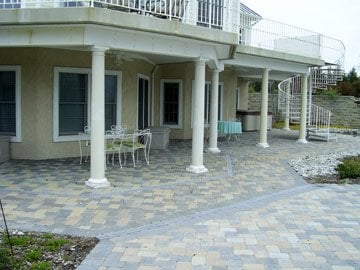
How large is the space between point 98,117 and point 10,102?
3.81 metres

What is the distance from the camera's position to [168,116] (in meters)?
15.0

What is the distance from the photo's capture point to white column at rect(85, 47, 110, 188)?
7.14m

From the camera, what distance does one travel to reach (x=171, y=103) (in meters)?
14.9

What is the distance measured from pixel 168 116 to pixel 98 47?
8.05 m

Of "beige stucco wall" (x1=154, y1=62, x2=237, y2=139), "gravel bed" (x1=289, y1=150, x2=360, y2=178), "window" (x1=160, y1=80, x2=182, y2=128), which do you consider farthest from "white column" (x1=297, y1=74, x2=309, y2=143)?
"window" (x1=160, y1=80, x2=182, y2=128)

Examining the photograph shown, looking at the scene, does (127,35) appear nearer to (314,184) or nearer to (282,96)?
(314,184)

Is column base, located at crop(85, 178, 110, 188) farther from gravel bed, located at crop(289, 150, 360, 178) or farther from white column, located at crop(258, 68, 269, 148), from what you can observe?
white column, located at crop(258, 68, 269, 148)

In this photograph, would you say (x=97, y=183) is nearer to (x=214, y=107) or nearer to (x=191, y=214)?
(x=191, y=214)

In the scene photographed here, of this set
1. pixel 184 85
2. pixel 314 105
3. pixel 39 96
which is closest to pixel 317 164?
pixel 184 85

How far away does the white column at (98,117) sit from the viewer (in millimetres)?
7141

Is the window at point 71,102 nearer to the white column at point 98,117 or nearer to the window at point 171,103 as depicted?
the white column at point 98,117

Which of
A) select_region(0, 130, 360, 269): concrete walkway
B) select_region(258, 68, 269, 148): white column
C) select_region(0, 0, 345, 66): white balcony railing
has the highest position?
select_region(0, 0, 345, 66): white balcony railing

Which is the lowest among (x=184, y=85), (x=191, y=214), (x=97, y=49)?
(x=191, y=214)

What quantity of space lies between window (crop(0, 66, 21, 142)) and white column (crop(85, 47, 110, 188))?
11.2 feet
